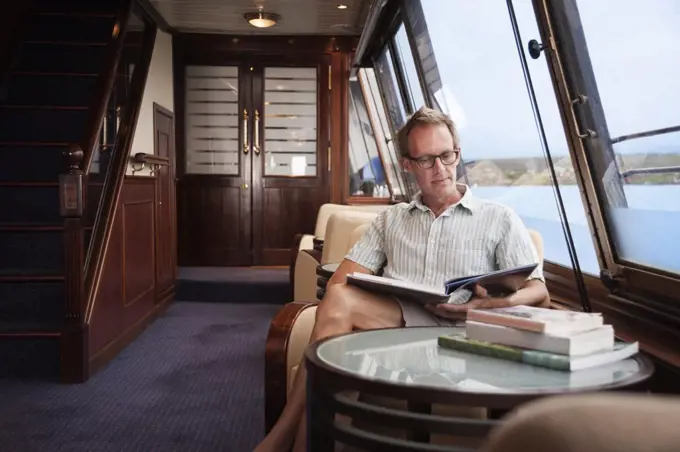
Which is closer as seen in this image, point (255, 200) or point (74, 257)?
point (74, 257)

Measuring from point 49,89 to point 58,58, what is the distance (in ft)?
1.04

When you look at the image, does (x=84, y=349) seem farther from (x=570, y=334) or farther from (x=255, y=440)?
(x=570, y=334)

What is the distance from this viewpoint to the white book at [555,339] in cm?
155

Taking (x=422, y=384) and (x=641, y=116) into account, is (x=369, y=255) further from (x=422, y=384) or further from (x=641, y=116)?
(x=422, y=384)

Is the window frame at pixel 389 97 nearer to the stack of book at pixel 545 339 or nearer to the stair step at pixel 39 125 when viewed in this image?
the stair step at pixel 39 125

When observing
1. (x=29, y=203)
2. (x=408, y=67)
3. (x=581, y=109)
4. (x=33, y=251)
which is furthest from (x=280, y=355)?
(x=408, y=67)

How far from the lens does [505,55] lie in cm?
342

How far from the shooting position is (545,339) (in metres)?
1.58

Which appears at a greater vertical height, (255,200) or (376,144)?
(376,144)

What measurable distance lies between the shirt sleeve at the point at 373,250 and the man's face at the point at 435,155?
247mm

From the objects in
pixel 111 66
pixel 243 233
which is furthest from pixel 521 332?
pixel 243 233

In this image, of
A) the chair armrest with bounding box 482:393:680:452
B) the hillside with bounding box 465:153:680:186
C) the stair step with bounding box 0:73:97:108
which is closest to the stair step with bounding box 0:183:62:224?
the stair step with bounding box 0:73:97:108

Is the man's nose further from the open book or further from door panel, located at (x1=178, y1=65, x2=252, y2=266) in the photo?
door panel, located at (x1=178, y1=65, x2=252, y2=266)

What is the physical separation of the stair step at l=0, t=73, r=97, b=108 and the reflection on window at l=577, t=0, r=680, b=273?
13.5ft
